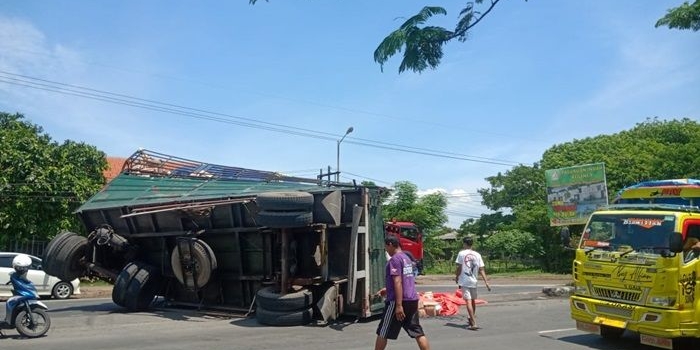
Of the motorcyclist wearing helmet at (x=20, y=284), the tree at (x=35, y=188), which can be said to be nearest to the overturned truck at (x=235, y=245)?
the motorcyclist wearing helmet at (x=20, y=284)

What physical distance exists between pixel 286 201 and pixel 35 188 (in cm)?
1697

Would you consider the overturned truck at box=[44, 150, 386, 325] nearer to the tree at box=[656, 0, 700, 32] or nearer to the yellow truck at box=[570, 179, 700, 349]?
the yellow truck at box=[570, 179, 700, 349]

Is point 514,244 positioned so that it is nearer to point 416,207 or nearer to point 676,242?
point 416,207

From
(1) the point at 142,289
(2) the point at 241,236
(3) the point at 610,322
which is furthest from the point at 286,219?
(3) the point at 610,322

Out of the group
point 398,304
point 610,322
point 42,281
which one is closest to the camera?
point 398,304

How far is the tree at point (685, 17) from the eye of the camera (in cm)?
555

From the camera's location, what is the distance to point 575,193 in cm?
3309

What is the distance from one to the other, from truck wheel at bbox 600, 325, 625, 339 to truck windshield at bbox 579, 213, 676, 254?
1.28 metres

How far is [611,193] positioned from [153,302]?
1288 inches

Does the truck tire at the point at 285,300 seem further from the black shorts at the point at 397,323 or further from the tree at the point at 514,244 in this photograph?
the tree at the point at 514,244

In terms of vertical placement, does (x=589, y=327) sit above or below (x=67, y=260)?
below

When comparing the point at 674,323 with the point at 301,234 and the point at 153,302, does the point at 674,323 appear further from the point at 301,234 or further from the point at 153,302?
the point at 153,302

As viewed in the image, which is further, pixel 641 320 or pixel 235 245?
pixel 235 245

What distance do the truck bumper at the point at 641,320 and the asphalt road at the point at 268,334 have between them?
53cm
